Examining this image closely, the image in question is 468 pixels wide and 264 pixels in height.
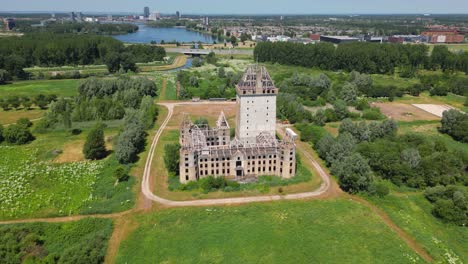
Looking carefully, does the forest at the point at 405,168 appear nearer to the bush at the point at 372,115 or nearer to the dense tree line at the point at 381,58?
the bush at the point at 372,115

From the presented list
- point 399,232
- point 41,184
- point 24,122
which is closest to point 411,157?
point 399,232

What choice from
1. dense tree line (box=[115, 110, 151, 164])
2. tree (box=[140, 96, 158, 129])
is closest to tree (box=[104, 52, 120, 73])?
tree (box=[140, 96, 158, 129])

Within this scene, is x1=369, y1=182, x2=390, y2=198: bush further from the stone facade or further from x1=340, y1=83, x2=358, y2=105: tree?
x1=340, y1=83, x2=358, y2=105: tree

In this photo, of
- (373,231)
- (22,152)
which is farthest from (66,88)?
(373,231)

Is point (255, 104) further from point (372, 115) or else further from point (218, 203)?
point (372, 115)

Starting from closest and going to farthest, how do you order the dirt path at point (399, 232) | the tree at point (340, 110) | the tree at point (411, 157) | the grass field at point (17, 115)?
the dirt path at point (399, 232) → the tree at point (411, 157) → the grass field at point (17, 115) → the tree at point (340, 110)

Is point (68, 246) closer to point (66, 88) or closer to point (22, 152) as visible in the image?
point (22, 152)

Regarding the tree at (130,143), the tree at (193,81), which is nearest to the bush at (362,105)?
the tree at (193,81)
